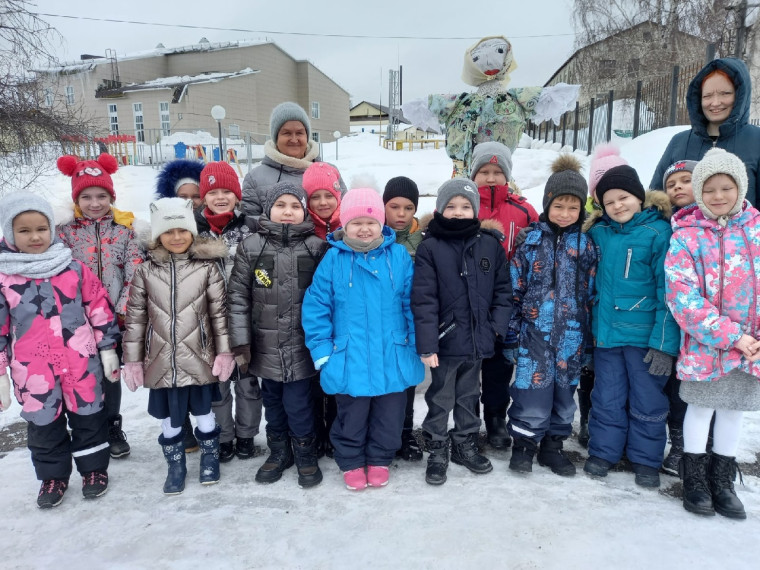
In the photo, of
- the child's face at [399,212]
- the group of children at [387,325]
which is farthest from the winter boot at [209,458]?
the child's face at [399,212]

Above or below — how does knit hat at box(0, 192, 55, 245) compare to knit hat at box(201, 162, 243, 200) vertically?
below

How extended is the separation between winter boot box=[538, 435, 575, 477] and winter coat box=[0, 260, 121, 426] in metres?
2.59

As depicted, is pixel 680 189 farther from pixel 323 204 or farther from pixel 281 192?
pixel 281 192

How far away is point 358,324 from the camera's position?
2607mm

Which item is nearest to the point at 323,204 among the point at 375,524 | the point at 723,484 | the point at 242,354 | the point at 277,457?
the point at 242,354

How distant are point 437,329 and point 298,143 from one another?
175cm

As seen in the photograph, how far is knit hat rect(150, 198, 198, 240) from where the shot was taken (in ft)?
8.59

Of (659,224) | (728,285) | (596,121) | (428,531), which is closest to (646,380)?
(728,285)

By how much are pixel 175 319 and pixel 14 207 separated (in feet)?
3.18

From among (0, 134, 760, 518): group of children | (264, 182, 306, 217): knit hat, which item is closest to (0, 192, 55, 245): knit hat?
(0, 134, 760, 518): group of children

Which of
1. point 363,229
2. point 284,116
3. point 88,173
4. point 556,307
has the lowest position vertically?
point 556,307

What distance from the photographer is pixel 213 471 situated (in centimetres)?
277

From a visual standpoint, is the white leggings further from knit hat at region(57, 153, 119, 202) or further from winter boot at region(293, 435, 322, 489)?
knit hat at region(57, 153, 119, 202)

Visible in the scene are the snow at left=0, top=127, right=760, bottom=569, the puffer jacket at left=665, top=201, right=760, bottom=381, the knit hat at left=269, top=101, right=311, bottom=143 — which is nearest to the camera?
the snow at left=0, top=127, right=760, bottom=569
